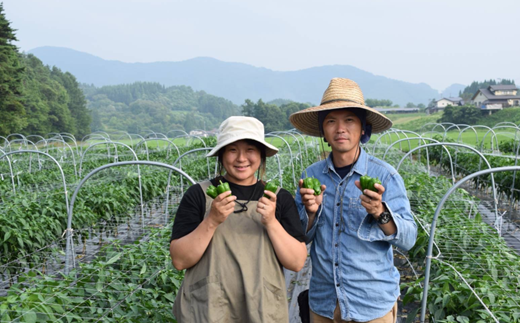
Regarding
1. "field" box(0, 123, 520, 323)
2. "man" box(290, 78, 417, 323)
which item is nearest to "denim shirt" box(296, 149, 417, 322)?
"man" box(290, 78, 417, 323)

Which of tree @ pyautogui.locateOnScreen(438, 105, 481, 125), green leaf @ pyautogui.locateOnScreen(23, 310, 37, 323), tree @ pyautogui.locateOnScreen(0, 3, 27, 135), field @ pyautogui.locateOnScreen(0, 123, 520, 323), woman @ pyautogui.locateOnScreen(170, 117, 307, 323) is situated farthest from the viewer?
tree @ pyautogui.locateOnScreen(438, 105, 481, 125)

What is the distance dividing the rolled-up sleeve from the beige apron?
0.47 metres

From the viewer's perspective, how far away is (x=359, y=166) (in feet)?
6.96

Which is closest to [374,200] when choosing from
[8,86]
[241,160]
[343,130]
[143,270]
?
[343,130]

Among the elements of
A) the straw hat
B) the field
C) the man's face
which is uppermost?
the straw hat

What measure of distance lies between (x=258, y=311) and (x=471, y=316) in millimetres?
2017

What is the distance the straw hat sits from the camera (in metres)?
2.07

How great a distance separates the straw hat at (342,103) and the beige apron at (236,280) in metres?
0.65

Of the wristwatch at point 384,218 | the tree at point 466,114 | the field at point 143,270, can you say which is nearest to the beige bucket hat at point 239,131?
the wristwatch at point 384,218

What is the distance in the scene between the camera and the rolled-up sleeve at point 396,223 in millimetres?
1953

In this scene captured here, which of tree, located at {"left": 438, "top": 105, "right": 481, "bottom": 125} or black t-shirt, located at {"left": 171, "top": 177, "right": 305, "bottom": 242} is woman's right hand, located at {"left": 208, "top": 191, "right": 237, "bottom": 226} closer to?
black t-shirt, located at {"left": 171, "top": 177, "right": 305, "bottom": 242}

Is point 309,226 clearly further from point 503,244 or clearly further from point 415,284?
point 503,244

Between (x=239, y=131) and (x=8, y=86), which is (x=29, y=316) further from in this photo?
(x=8, y=86)

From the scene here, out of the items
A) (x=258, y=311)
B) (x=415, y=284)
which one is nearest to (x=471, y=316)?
(x=415, y=284)
